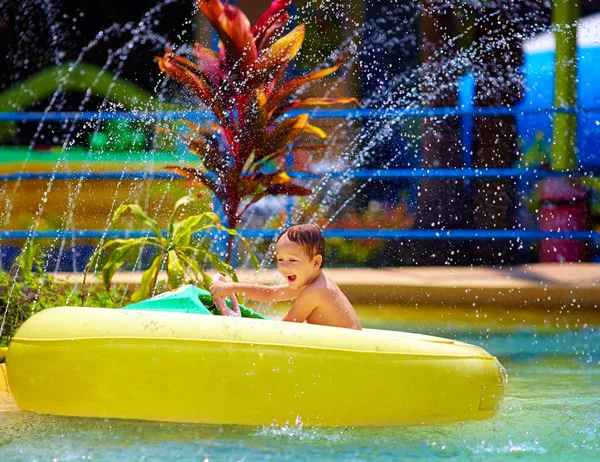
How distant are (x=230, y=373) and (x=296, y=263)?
625 millimetres

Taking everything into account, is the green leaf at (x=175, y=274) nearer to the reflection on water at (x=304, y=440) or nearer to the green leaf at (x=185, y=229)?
the green leaf at (x=185, y=229)

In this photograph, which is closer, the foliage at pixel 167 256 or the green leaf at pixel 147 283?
the foliage at pixel 167 256

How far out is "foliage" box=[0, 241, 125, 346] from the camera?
17.8ft

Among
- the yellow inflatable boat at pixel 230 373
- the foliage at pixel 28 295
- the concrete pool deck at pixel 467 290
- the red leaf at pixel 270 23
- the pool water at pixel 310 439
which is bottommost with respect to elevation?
the concrete pool deck at pixel 467 290

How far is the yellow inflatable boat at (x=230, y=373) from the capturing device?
3.58 meters

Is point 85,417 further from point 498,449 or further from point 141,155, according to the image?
point 141,155

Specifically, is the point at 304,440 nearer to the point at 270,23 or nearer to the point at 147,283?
the point at 147,283

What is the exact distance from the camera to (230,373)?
3576 millimetres

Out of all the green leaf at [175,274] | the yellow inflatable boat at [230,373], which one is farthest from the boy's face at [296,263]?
the green leaf at [175,274]

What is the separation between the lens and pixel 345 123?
9906mm

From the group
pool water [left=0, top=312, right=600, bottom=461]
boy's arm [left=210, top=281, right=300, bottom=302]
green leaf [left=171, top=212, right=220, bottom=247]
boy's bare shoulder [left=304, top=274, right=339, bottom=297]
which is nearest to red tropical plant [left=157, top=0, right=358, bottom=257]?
green leaf [left=171, top=212, right=220, bottom=247]

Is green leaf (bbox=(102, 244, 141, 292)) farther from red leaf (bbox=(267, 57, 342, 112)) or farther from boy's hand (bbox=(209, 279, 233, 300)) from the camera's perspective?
red leaf (bbox=(267, 57, 342, 112))

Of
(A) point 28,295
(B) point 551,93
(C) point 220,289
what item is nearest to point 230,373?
(C) point 220,289

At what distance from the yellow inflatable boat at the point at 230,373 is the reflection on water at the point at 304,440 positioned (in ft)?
0.22
